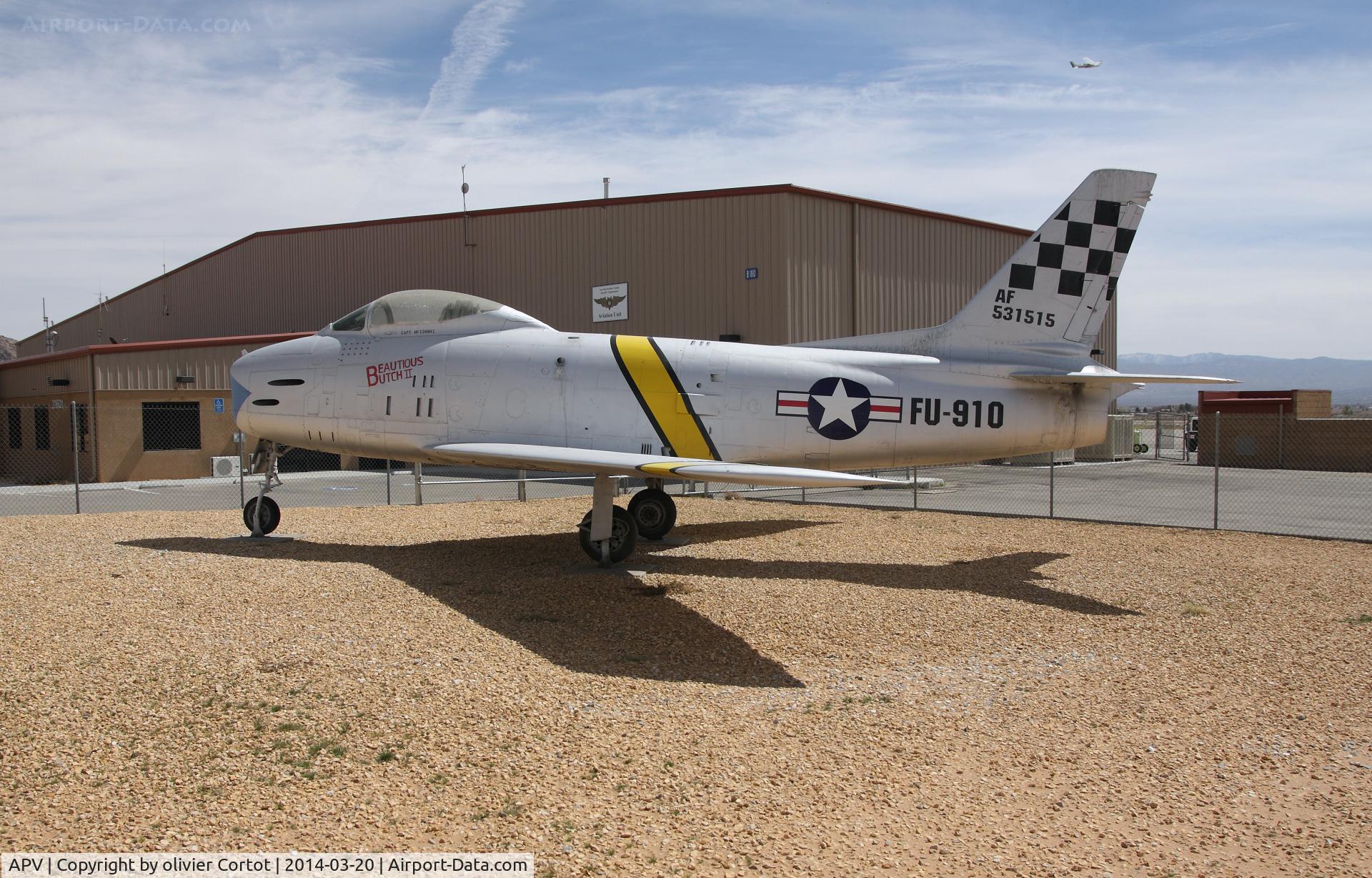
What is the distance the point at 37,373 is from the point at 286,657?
90.7 ft

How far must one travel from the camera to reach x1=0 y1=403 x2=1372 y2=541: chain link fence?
1734 centimetres

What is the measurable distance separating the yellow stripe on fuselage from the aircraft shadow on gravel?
1.44m

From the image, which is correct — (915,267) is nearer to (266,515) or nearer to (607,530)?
(607,530)

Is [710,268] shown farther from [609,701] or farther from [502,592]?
[609,701]

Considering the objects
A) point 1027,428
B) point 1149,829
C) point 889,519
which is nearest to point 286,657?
point 1149,829

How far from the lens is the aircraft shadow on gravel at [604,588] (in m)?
6.99

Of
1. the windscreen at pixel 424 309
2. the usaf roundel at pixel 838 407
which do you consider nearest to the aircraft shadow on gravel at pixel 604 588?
the usaf roundel at pixel 838 407

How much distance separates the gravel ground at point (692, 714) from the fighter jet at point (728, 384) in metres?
1.57

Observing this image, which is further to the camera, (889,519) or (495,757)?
(889,519)

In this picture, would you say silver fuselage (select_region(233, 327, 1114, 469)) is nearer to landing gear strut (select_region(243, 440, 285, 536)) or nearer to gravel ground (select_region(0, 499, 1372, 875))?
landing gear strut (select_region(243, 440, 285, 536))

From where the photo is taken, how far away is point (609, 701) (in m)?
5.96

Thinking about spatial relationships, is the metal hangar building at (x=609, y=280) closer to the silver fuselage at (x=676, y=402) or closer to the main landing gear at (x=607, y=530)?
the silver fuselage at (x=676, y=402)

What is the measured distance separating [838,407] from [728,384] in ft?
4.50

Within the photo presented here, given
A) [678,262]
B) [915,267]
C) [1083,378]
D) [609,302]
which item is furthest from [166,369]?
[1083,378]
